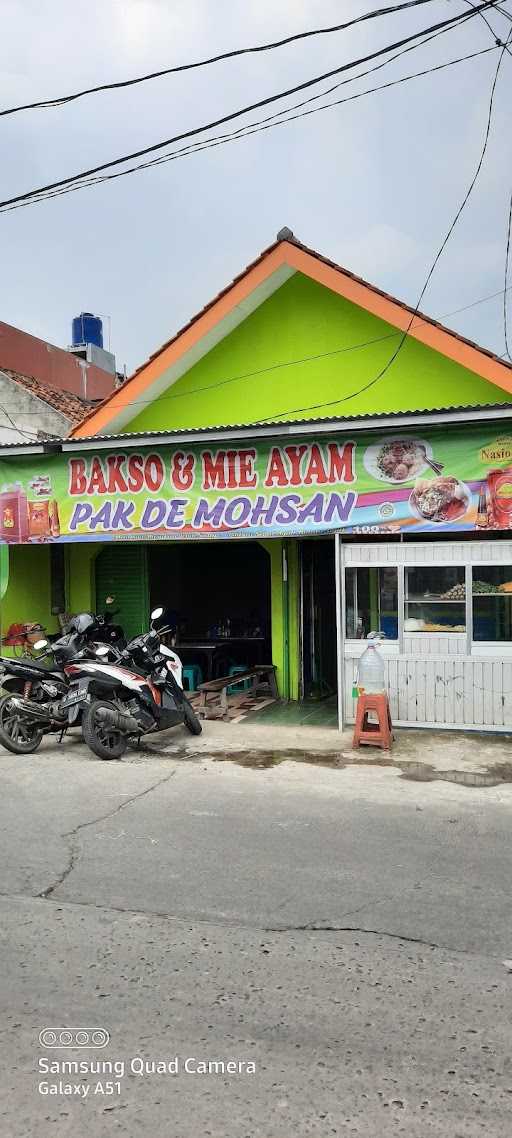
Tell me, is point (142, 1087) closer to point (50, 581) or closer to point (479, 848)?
point (479, 848)

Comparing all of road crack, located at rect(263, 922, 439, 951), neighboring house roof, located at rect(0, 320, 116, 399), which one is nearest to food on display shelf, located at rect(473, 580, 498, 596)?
road crack, located at rect(263, 922, 439, 951)

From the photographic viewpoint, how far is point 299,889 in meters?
5.01

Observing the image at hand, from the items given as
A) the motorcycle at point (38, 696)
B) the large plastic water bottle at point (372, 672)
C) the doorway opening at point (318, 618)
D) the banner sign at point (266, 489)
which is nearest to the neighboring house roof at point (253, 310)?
the banner sign at point (266, 489)

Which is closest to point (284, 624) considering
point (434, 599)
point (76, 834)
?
point (434, 599)

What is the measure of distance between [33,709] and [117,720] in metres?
0.93

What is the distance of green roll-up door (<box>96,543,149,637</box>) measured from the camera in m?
13.7

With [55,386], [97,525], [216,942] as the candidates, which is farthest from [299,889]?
[55,386]

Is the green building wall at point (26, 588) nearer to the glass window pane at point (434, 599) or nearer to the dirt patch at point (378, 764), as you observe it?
the dirt patch at point (378, 764)

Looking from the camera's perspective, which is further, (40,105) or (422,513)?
(422,513)

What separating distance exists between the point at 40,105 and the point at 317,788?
7.28m

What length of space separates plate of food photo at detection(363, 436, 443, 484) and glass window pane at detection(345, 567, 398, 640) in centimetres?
110

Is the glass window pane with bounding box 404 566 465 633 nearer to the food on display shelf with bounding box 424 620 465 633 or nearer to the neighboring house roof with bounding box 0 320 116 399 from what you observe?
the food on display shelf with bounding box 424 620 465 633

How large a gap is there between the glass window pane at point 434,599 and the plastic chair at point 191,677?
4.54 m

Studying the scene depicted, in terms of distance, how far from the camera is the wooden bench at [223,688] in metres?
10.8
